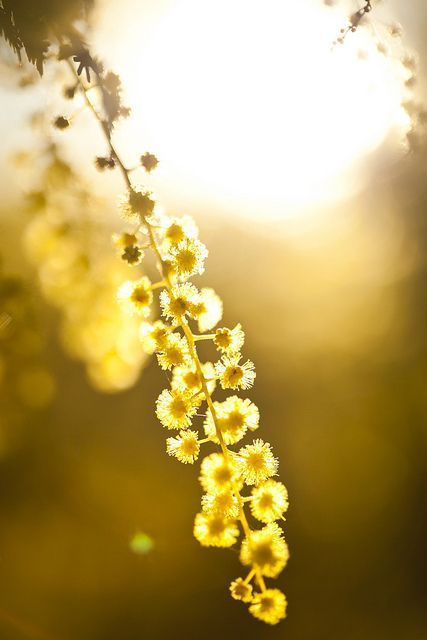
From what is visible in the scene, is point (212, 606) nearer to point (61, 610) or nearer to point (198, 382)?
point (61, 610)

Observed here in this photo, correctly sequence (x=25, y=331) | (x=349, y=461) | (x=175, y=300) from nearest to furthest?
1. (x=175, y=300)
2. (x=25, y=331)
3. (x=349, y=461)

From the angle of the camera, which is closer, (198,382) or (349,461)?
(198,382)

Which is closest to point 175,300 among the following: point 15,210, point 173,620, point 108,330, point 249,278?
point 108,330

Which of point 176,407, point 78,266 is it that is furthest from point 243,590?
point 78,266

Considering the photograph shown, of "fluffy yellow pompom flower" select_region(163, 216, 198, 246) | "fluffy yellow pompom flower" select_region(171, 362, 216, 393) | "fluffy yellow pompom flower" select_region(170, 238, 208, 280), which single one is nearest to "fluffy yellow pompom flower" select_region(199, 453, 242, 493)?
"fluffy yellow pompom flower" select_region(171, 362, 216, 393)

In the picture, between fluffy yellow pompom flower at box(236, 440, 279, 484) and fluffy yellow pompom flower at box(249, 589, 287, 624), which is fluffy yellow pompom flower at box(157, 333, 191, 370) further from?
fluffy yellow pompom flower at box(249, 589, 287, 624)

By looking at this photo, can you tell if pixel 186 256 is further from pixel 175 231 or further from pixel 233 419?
pixel 233 419
